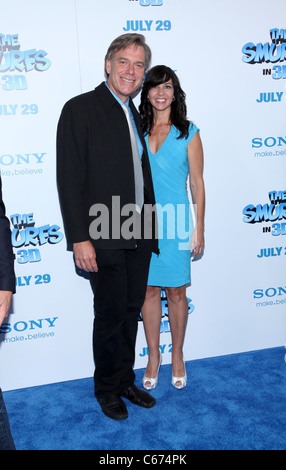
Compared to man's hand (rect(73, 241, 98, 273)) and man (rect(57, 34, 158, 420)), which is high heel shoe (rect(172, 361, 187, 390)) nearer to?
man (rect(57, 34, 158, 420))

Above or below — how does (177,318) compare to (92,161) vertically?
below

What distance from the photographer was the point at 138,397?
2627mm

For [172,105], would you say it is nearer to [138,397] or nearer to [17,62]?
[17,62]

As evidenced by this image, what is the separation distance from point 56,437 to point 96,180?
1.36 meters

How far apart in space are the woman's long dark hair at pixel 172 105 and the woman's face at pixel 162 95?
2cm

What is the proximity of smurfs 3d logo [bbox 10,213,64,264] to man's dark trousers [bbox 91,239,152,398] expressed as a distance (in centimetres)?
52

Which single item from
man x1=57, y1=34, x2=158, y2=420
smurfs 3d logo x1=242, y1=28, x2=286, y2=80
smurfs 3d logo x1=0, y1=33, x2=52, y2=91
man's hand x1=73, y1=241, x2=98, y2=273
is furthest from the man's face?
smurfs 3d logo x1=242, y1=28, x2=286, y2=80

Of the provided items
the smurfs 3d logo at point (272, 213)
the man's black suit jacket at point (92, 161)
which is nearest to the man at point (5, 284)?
the man's black suit jacket at point (92, 161)

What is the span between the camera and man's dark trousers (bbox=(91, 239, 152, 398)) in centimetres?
237

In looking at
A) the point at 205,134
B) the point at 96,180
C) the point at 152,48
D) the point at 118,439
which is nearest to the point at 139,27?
the point at 152,48

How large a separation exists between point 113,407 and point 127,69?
1840mm

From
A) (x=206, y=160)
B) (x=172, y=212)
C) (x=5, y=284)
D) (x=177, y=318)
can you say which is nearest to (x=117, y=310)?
(x=177, y=318)

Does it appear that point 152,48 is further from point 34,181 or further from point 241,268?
point 241,268
